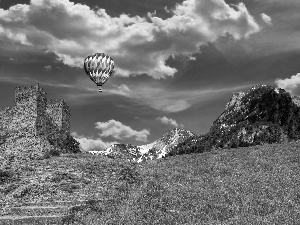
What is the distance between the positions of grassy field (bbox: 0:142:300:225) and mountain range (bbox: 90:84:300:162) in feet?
147

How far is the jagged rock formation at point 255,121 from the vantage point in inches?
3602

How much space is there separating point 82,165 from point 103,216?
11151mm

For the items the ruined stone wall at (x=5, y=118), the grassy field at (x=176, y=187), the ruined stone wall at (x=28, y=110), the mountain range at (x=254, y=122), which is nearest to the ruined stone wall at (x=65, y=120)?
the ruined stone wall at (x=28, y=110)

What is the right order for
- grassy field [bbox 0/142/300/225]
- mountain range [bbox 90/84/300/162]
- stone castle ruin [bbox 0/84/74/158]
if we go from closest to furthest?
grassy field [bbox 0/142/300/225], stone castle ruin [bbox 0/84/74/158], mountain range [bbox 90/84/300/162]

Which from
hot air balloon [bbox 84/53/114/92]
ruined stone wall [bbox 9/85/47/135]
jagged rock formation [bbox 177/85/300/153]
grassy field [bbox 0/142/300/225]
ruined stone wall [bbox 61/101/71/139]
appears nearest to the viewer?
grassy field [bbox 0/142/300/225]

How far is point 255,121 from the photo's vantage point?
117375 millimetres

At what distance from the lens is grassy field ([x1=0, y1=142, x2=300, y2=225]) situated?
16469mm

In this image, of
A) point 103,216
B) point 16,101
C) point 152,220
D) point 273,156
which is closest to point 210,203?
point 152,220

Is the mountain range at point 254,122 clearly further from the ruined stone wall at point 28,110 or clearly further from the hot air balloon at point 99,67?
the ruined stone wall at point 28,110

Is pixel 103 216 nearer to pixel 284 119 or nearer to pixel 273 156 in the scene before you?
pixel 273 156

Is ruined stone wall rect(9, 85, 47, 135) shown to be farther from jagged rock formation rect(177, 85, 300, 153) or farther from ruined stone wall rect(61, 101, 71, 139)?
jagged rock formation rect(177, 85, 300, 153)

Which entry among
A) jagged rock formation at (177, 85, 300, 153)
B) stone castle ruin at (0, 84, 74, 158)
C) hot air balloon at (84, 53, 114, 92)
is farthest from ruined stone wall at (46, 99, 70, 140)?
jagged rock formation at (177, 85, 300, 153)

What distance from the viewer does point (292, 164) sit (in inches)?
1021

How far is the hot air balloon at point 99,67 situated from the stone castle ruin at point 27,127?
21.0 ft
